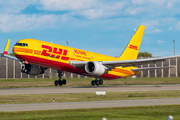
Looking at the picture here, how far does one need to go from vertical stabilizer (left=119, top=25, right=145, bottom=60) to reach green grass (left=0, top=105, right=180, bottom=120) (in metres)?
36.5

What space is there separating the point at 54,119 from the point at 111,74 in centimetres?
3610

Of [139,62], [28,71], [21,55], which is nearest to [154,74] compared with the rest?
[139,62]

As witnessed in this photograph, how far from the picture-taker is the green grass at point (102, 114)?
14373 millimetres

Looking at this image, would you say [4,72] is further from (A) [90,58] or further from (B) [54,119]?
(B) [54,119]

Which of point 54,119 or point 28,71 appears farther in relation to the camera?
point 28,71

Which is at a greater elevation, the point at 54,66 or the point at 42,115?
the point at 54,66

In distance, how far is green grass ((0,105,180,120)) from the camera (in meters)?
14.4

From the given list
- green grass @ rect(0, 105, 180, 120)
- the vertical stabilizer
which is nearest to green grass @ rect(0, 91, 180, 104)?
green grass @ rect(0, 105, 180, 120)

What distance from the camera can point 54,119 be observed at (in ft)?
46.2

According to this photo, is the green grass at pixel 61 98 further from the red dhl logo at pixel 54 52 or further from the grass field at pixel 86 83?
the grass field at pixel 86 83

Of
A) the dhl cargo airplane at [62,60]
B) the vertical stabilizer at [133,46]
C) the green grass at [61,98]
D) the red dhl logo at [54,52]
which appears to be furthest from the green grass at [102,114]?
the vertical stabilizer at [133,46]

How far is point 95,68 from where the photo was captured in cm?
4225

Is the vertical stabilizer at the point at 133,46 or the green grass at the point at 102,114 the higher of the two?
the vertical stabilizer at the point at 133,46

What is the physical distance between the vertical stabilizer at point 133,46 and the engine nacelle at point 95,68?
11477 mm
